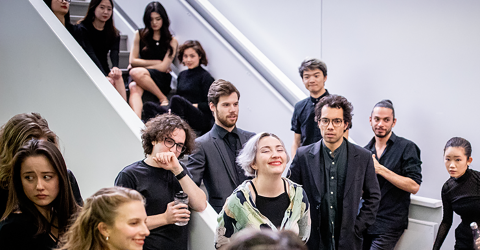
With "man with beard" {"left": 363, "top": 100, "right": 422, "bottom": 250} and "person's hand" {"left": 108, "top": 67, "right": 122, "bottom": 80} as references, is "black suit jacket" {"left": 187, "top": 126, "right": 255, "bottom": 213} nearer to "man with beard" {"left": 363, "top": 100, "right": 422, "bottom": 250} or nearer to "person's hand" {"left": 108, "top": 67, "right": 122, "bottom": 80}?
"man with beard" {"left": 363, "top": 100, "right": 422, "bottom": 250}

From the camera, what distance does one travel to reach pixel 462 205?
3.14 meters

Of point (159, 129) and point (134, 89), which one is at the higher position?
point (134, 89)

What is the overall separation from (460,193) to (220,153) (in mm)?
1686

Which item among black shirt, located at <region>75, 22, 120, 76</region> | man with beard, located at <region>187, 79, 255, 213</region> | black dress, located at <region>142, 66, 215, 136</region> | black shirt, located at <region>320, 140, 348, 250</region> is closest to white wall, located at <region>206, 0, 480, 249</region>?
black dress, located at <region>142, 66, 215, 136</region>

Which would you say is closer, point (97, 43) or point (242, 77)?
point (97, 43)

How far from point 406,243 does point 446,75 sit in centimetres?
138

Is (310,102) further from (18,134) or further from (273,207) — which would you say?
(18,134)

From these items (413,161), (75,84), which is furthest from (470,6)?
(75,84)

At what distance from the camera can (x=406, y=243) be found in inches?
145

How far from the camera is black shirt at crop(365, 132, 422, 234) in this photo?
345 centimetres

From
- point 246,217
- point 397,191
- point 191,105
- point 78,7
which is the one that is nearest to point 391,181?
point 397,191

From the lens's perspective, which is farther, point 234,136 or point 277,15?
point 277,15

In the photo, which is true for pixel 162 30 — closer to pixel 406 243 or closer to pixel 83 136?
pixel 83 136

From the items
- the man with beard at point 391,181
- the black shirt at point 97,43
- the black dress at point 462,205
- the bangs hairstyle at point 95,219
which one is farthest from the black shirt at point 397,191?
the black shirt at point 97,43
